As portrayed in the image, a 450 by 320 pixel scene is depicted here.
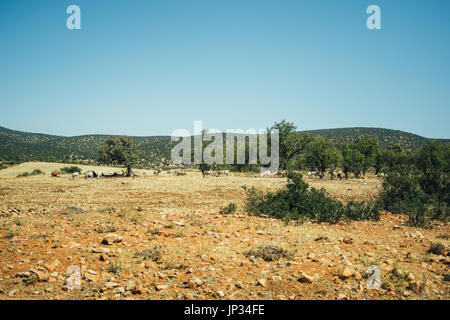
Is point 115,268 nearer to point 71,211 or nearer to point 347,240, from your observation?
point 347,240

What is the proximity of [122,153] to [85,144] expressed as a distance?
292 feet

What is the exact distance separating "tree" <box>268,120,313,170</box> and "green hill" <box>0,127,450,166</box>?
183ft

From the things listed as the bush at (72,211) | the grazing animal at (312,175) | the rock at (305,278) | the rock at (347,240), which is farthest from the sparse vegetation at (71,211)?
the grazing animal at (312,175)

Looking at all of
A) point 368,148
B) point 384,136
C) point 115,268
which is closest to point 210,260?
point 115,268

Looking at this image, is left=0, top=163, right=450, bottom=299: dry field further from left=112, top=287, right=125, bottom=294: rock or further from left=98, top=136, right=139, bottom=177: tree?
left=98, top=136, right=139, bottom=177: tree

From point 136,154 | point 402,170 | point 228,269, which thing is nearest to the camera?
point 228,269

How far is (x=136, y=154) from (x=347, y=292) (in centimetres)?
3812

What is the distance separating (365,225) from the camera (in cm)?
965

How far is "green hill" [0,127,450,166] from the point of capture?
8981 cm

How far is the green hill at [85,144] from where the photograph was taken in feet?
295

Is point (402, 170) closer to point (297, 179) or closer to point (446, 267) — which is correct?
point (297, 179)

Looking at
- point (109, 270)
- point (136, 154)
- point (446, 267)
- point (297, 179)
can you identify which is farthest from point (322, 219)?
point (136, 154)

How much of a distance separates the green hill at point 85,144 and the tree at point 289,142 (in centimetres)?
5566

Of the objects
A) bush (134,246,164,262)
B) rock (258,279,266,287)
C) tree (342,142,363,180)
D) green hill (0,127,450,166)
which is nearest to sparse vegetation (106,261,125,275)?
bush (134,246,164,262)
